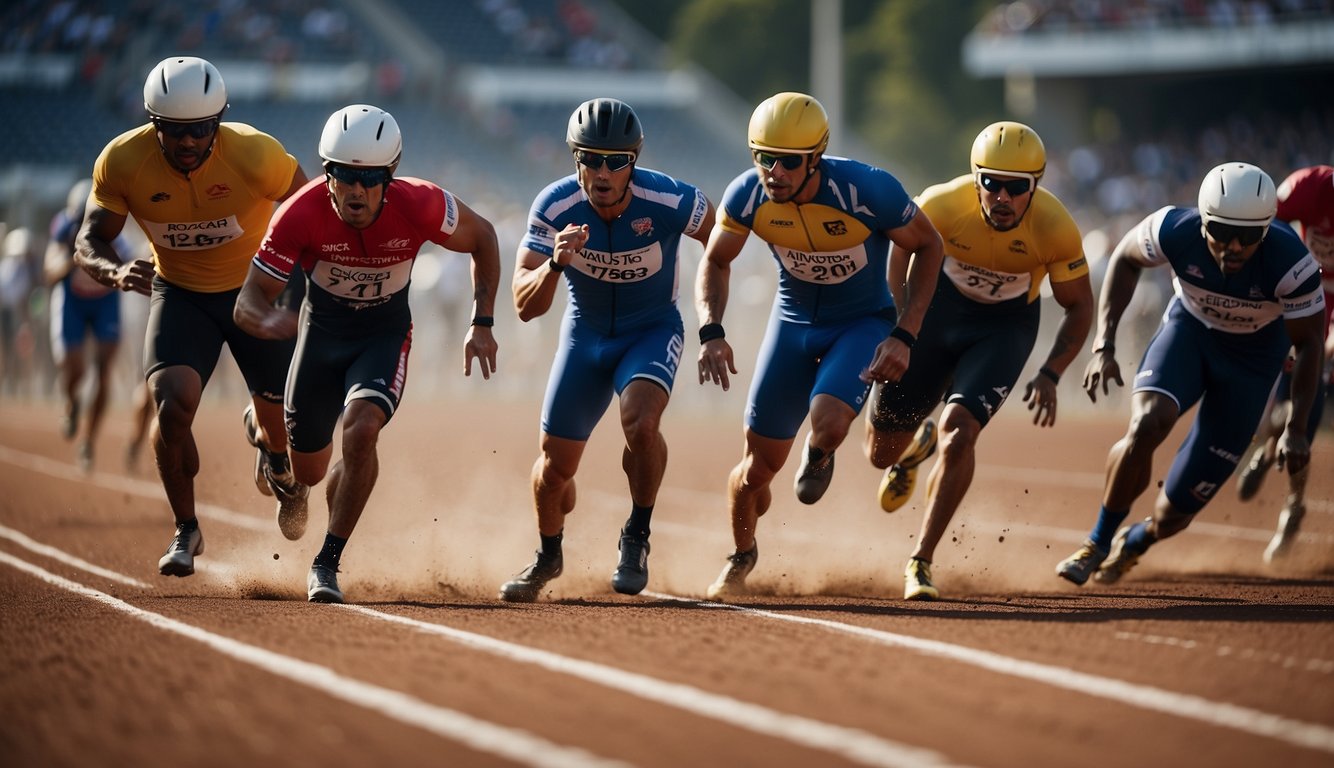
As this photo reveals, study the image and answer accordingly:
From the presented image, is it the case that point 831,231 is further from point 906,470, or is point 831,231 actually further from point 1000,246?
point 906,470

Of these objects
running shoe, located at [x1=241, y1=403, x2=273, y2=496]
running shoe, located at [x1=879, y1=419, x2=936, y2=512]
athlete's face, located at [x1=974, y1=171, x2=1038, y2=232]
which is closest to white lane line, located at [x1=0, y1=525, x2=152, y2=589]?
running shoe, located at [x1=241, y1=403, x2=273, y2=496]

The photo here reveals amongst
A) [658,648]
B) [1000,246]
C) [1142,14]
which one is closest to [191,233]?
[658,648]

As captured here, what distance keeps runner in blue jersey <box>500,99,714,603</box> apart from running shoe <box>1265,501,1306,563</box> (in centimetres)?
472

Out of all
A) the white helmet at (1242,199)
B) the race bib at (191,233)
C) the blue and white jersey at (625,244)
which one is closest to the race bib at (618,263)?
the blue and white jersey at (625,244)

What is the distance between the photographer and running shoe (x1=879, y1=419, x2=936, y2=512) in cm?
1080

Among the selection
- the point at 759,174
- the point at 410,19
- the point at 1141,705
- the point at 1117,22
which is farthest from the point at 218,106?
the point at 410,19

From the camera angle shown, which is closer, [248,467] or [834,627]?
[834,627]

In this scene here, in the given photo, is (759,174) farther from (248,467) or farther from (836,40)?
(836,40)

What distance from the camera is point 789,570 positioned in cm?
1065

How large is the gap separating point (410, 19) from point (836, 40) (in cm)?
1754

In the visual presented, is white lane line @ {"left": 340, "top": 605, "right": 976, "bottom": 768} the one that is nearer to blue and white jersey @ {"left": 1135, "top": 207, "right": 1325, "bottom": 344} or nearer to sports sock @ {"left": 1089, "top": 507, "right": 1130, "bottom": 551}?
sports sock @ {"left": 1089, "top": 507, "right": 1130, "bottom": 551}

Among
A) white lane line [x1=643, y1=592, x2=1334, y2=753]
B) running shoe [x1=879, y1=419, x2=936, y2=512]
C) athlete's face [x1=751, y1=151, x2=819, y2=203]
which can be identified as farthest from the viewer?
running shoe [x1=879, y1=419, x2=936, y2=512]

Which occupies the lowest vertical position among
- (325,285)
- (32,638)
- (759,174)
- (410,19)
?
(32,638)

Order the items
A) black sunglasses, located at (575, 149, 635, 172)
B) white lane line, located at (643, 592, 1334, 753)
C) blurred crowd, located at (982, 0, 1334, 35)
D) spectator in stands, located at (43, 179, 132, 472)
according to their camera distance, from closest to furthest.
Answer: white lane line, located at (643, 592, 1334, 753)
black sunglasses, located at (575, 149, 635, 172)
spectator in stands, located at (43, 179, 132, 472)
blurred crowd, located at (982, 0, 1334, 35)
